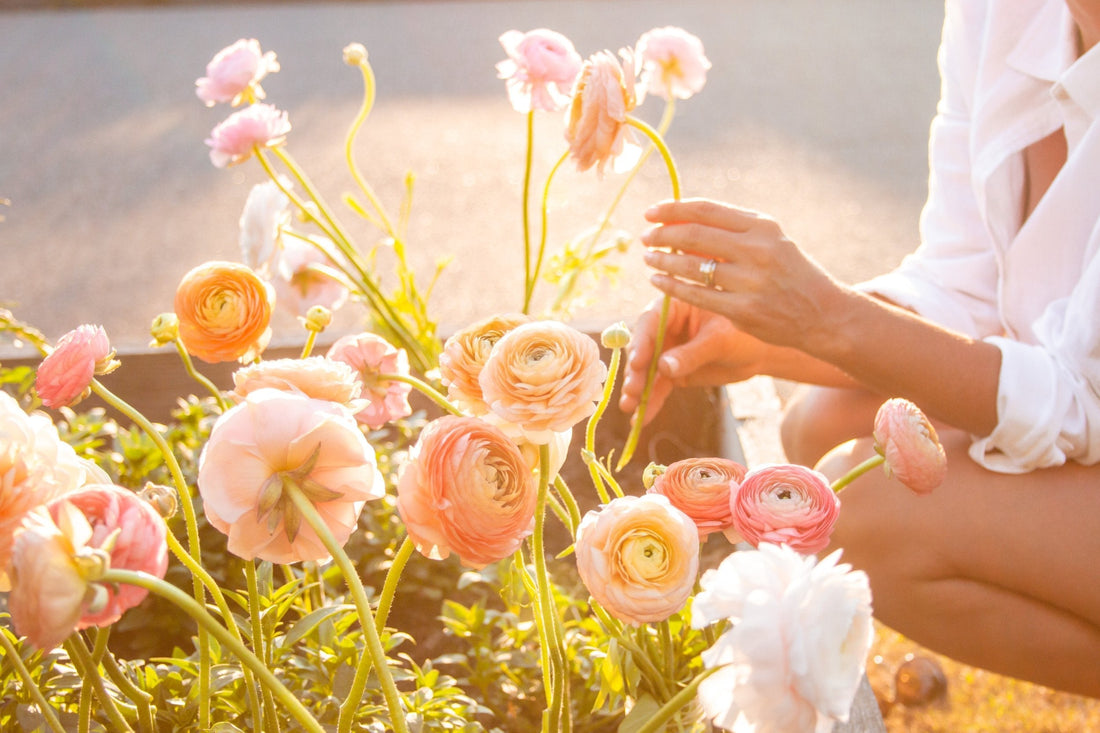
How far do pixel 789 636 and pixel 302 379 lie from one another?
0.24m

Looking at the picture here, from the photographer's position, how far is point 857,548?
3.18ft

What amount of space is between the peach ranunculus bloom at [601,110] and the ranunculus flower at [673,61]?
28 cm

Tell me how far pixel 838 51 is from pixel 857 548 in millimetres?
3051

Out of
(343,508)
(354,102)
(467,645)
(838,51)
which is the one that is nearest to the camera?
(343,508)

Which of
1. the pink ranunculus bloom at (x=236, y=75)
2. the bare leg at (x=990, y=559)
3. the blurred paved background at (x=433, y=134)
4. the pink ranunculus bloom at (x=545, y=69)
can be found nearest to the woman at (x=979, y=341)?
the bare leg at (x=990, y=559)

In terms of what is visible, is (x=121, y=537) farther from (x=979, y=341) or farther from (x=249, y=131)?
(x=979, y=341)

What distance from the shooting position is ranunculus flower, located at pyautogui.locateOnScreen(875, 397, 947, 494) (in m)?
0.46

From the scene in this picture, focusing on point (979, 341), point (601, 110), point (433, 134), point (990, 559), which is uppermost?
point (601, 110)

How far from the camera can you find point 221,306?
1.96ft

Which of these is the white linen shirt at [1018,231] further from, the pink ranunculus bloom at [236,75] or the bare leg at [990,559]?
the pink ranunculus bloom at [236,75]

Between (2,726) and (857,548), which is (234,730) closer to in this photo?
(2,726)

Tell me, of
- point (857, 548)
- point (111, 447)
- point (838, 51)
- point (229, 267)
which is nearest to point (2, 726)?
point (229, 267)

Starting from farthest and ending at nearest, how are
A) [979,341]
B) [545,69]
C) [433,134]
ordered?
1. [433,134]
2. [979,341]
3. [545,69]

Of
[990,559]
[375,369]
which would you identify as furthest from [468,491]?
[990,559]
